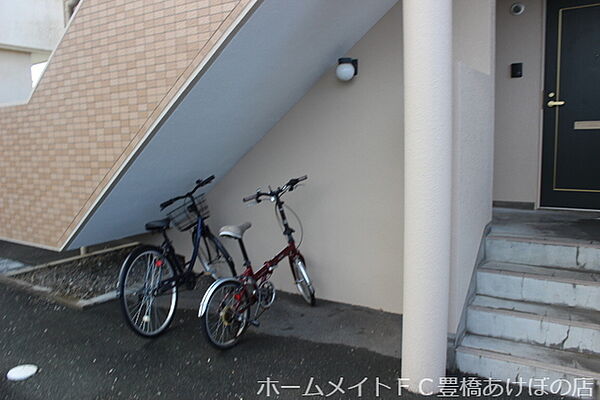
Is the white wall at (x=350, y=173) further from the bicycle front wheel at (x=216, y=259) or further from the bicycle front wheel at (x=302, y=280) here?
the bicycle front wheel at (x=216, y=259)

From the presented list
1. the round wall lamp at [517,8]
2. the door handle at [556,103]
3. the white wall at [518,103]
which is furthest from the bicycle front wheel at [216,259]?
the round wall lamp at [517,8]

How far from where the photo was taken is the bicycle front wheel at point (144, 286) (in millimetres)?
3717

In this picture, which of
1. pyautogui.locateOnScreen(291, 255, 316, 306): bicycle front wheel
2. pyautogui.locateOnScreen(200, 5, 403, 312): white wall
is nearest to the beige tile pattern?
pyautogui.locateOnScreen(200, 5, 403, 312): white wall

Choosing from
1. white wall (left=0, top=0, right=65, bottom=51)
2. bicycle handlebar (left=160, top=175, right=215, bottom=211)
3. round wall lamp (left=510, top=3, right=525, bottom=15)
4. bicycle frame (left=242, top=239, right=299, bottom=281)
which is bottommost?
bicycle frame (left=242, top=239, right=299, bottom=281)

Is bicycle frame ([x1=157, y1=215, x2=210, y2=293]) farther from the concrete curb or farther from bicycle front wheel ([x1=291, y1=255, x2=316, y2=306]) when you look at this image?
the concrete curb

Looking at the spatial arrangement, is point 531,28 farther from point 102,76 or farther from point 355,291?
point 102,76

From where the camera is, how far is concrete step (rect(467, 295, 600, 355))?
120 inches

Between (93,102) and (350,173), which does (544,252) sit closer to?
(350,173)

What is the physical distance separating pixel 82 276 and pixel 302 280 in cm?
283

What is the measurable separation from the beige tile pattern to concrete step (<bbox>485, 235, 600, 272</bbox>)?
270cm

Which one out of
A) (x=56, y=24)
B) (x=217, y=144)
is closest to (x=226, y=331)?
(x=217, y=144)

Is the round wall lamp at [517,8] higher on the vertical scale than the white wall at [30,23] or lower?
lower

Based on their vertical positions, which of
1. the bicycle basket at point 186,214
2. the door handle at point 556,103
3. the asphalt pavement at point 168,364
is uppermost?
the door handle at point 556,103

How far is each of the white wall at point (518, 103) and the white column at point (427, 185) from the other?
2510mm
